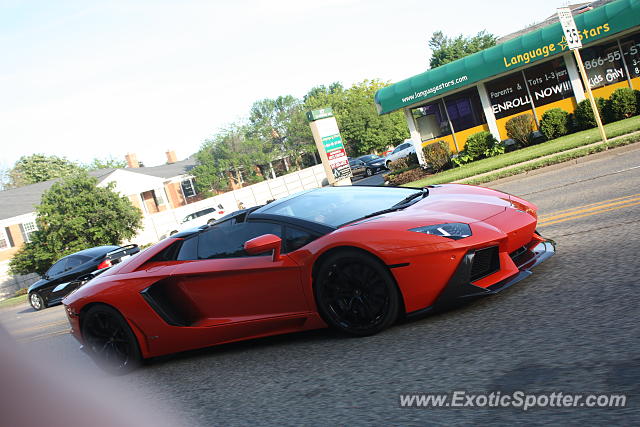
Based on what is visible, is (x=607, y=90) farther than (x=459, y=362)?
Yes

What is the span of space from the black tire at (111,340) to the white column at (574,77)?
2244cm

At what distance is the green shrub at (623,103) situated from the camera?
22.0m

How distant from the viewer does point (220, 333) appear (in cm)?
537

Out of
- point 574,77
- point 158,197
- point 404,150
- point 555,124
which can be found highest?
point 158,197

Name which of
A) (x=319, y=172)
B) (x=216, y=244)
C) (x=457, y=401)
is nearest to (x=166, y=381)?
(x=216, y=244)

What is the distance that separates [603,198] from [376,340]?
5.50m

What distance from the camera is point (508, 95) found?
25.7m

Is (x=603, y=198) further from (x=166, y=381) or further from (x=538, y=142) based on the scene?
(x=538, y=142)

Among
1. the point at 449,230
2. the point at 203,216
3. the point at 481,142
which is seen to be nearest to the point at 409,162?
the point at 481,142

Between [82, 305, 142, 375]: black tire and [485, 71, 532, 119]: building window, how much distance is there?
74.8 ft

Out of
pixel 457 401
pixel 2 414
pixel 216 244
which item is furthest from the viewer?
pixel 216 244

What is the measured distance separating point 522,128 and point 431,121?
188 inches

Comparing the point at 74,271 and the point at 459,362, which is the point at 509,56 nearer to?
the point at 74,271

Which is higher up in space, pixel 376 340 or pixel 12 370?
pixel 12 370
